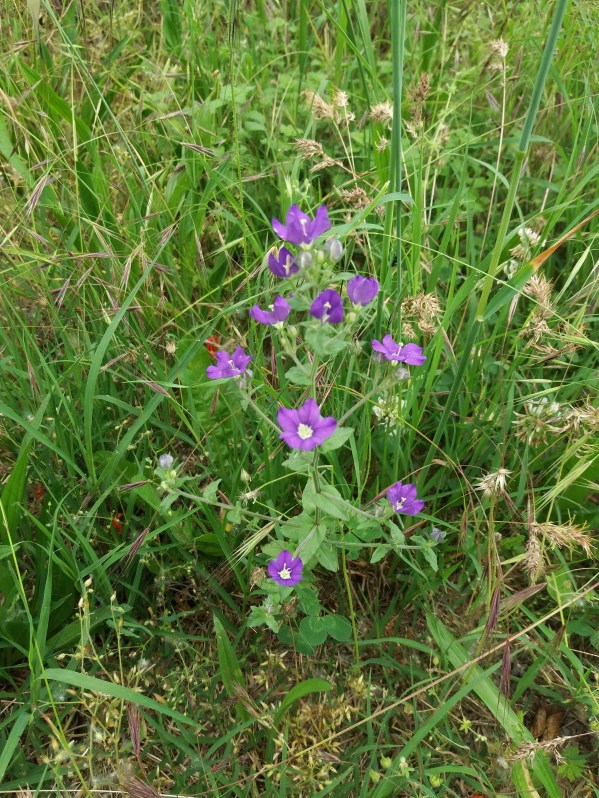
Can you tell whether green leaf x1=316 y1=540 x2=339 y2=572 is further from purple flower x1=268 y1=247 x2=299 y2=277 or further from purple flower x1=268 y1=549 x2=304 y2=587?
purple flower x1=268 y1=247 x2=299 y2=277

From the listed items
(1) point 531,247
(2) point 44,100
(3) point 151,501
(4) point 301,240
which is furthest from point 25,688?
(1) point 531,247

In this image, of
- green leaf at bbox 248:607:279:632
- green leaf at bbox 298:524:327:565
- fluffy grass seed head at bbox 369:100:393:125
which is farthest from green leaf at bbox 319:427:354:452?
fluffy grass seed head at bbox 369:100:393:125

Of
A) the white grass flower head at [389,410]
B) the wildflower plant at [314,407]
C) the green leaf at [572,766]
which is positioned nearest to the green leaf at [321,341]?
the wildflower plant at [314,407]

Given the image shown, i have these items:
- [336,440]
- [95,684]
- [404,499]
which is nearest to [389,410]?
[404,499]

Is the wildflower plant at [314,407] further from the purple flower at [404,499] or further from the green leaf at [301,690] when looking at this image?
the green leaf at [301,690]

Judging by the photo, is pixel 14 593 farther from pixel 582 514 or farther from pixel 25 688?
pixel 582 514

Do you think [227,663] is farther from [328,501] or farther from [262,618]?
[328,501]
